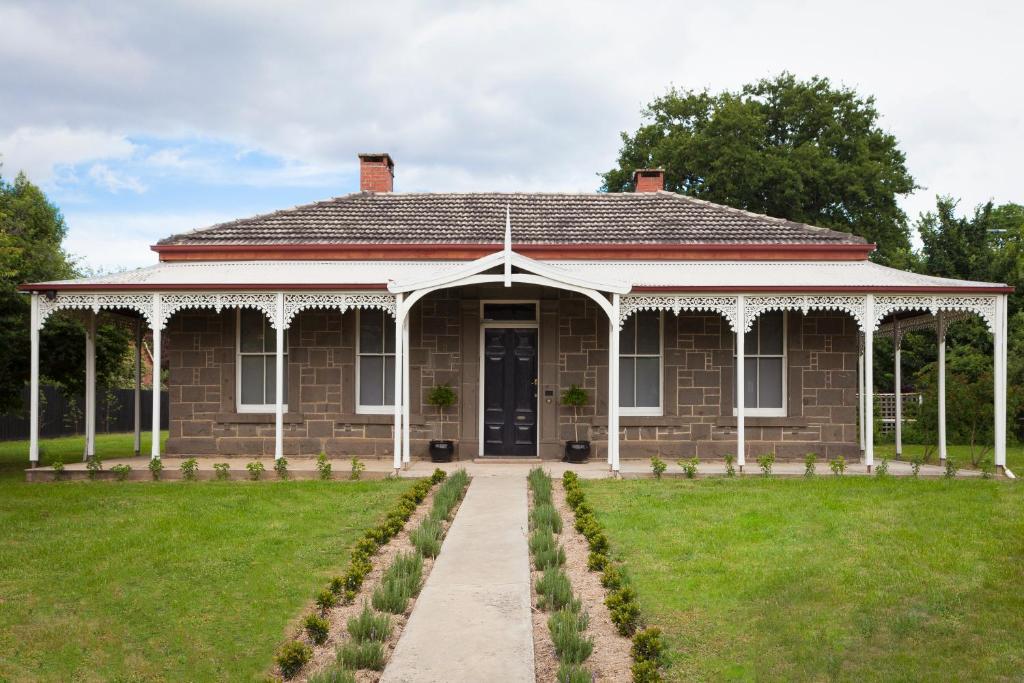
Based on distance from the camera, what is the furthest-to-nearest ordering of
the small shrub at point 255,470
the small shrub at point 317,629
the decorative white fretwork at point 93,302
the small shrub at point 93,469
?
the decorative white fretwork at point 93,302, the small shrub at point 93,469, the small shrub at point 255,470, the small shrub at point 317,629

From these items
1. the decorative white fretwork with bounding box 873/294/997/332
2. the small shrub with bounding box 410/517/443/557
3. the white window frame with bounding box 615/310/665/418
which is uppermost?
the decorative white fretwork with bounding box 873/294/997/332

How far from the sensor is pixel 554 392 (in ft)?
46.4

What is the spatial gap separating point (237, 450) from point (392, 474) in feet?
11.3

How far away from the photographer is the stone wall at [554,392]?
1416 cm

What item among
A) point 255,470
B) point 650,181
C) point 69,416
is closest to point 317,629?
point 255,470

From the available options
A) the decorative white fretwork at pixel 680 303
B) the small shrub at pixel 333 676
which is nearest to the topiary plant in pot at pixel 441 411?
the decorative white fretwork at pixel 680 303

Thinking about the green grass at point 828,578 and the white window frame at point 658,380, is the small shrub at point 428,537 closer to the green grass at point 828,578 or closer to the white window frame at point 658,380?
the green grass at point 828,578

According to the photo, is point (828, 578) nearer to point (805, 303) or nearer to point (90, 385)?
point (805, 303)

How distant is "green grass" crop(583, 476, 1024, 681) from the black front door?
3.54m

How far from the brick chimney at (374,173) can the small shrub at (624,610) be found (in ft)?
44.2

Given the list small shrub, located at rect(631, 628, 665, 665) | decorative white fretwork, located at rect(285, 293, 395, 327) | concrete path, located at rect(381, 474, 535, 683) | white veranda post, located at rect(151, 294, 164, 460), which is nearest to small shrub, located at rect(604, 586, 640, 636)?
small shrub, located at rect(631, 628, 665, 665)

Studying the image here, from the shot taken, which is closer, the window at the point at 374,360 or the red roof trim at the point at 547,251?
the window at the point at 374,360

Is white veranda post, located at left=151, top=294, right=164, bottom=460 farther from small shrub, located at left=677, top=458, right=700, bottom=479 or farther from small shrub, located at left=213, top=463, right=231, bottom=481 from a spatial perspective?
small shrub, located at left=677, top=458, right=700, bottom=479

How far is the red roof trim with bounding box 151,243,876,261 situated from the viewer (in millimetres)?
15125
